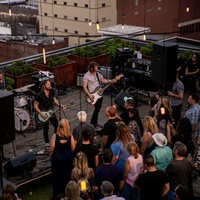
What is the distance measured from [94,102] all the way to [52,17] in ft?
140

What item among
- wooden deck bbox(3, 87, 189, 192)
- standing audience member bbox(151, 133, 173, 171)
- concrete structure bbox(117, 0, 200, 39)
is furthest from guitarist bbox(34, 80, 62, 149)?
concrete structure bbox(117, 0, 200, 39)

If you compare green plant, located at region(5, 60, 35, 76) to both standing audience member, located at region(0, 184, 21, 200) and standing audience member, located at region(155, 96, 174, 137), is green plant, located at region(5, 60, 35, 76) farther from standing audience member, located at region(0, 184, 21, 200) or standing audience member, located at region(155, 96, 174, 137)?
standing audience member, located at region(0, 184, 21, 200)

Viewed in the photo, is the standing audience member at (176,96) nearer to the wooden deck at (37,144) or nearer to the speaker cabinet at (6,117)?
the wooden deck at (37,144)

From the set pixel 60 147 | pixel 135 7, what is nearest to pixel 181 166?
pixel 60 147

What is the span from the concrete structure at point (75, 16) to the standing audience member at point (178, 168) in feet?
135

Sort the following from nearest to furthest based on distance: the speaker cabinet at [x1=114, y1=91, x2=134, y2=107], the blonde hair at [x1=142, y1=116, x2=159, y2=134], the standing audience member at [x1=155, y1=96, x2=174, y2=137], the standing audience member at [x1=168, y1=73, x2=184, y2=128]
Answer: the blonde hair at [x1=142, y1=116, x2=159, y2=134] → the standing audience member at [x1=155, y1=96, x2=174, y2=137] → the standing audience member at [x1=168, y1=73, x2=184, y2=128] → the speaker cabinet at [x1=114, y1=91, x2=134, y2=107]

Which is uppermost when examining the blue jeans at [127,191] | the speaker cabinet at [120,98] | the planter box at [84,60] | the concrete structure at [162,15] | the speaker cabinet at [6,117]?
the speaker cabinet at [6,117]

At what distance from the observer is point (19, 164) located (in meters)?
8.27

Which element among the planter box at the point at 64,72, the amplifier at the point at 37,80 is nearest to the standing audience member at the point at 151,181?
the amplifier at the point at 37,80

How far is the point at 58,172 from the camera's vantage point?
24.5 feet

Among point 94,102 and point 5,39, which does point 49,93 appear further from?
point 5,39

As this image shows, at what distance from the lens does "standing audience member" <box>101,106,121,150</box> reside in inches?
305

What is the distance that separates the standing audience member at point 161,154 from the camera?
22.8 feet

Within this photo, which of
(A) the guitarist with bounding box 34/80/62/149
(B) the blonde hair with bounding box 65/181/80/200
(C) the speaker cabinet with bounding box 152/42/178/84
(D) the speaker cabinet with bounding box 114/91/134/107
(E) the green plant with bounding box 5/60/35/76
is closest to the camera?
(B) the blonde hair with bounding box 65/181/80/200
